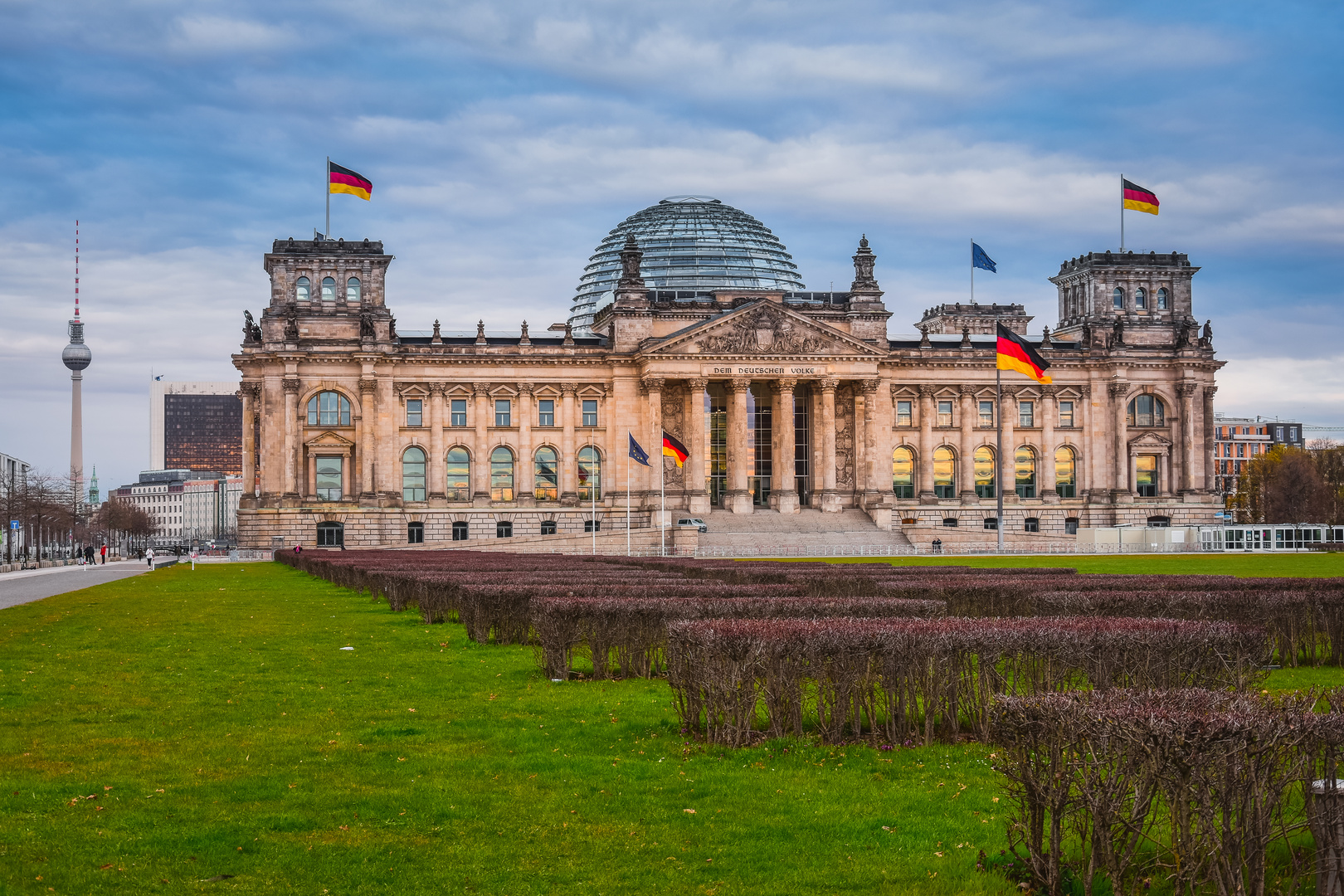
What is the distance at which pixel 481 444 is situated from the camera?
369 feet

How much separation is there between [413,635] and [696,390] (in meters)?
78.0

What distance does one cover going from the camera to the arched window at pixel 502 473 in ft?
371

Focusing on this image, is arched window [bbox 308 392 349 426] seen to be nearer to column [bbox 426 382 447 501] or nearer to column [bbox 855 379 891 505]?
column [bbox 426 382 447 501]

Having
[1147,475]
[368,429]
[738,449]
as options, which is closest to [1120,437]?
[1147,475]

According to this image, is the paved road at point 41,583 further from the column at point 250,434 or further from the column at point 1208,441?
the column at point 1208,441

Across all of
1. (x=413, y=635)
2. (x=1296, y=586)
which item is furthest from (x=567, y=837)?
(x=1296, y=586)

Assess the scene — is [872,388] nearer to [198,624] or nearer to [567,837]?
[198,624]

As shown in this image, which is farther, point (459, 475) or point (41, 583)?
point (459, 475)

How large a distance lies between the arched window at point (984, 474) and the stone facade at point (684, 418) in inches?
7.2

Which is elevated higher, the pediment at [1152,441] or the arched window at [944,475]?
the pediment at [1152,441]

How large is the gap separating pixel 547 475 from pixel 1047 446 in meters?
44.5

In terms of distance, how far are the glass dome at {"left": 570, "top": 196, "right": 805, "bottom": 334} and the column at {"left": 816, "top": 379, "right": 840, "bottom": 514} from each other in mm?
23259

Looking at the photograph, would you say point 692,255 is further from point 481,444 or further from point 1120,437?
point 1120,437

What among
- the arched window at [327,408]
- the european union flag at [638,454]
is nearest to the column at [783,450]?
the european union flag at [638,454]
